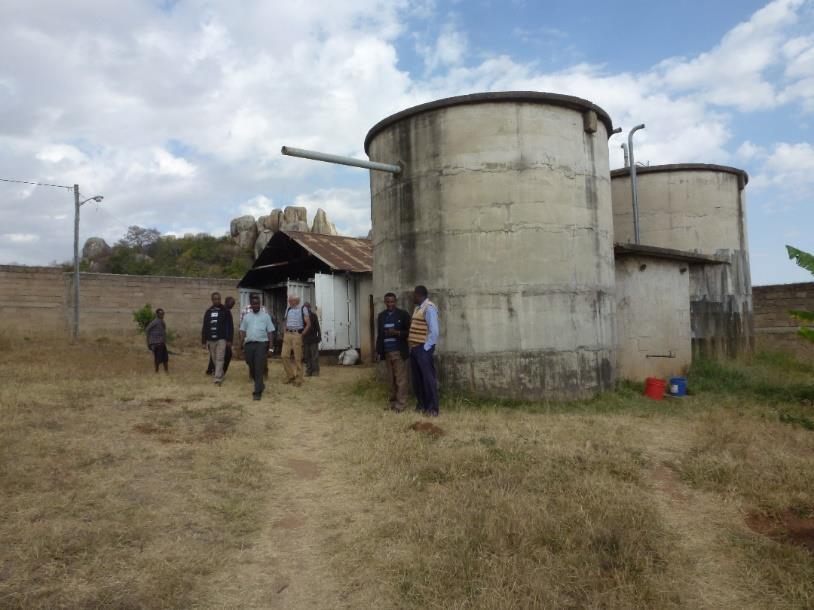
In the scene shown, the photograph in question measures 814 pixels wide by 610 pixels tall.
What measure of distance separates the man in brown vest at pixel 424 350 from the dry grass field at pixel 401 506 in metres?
0.35

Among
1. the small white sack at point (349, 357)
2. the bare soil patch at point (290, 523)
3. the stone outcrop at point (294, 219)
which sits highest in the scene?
the stone outcrop at point (294, 219)

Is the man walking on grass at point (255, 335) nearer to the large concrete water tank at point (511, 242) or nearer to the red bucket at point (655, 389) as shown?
the large concrete water tank at point (511, 242)

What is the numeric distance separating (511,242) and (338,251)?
8999mm

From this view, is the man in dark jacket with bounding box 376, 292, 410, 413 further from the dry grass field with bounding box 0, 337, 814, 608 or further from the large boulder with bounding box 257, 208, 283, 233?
the large boulder with bounding box 257, 208, 283, 233

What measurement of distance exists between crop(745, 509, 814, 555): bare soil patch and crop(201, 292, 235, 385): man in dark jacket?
26.1 ft

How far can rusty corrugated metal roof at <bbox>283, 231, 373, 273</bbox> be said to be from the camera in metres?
15.2

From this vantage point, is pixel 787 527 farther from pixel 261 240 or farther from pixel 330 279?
pixel 261 240

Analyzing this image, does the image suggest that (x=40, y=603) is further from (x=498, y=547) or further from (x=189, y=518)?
(x=498, y=547)

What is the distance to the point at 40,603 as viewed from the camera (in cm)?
299

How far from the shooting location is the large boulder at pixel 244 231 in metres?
43.6

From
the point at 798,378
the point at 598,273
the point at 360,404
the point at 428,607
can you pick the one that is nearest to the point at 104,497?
the point at 428,607

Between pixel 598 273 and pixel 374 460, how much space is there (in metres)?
4.91

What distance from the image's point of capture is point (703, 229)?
42.2 ft

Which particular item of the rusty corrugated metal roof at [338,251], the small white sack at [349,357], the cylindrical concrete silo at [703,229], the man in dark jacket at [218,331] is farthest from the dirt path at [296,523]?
the cylindrical concrete silo at [703,229]
